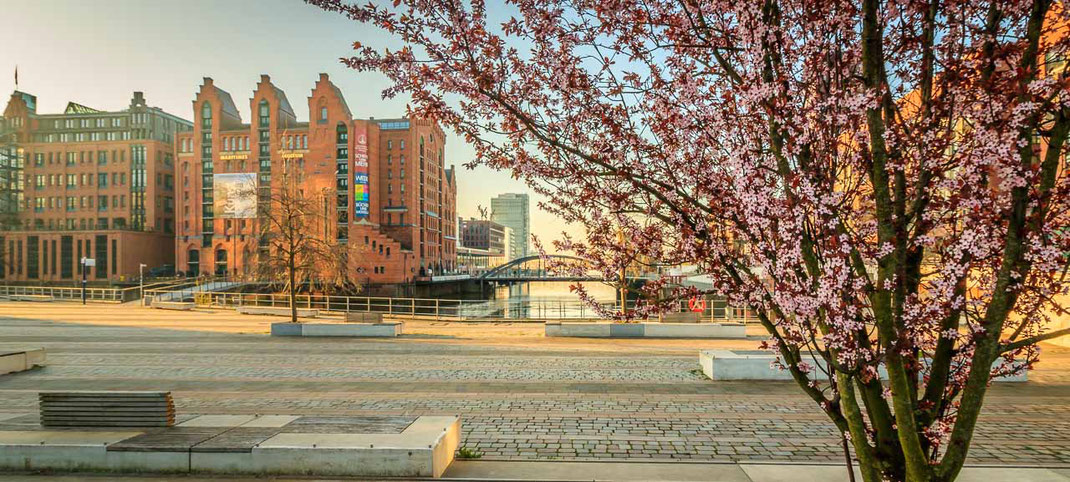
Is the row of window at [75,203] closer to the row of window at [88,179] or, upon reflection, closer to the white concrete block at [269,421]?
the row of window at [88,179]

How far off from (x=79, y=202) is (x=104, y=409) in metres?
112

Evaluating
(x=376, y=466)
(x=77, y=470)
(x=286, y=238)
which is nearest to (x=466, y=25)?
A: (x=376, y=466)

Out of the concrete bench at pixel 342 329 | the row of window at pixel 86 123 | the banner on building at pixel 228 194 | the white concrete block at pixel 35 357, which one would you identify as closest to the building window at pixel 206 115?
the banner on building at pixel 228 194

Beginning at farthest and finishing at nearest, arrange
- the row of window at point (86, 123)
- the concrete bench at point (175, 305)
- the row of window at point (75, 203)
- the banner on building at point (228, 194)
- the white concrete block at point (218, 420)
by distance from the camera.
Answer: the row of window at point (86, 123), the row of window at point (75, 203), the banner on building at point (228, 194), the concrete bench at point (175, 305), the white concrete block at point (218, 420)

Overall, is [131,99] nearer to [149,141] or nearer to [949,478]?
[149,141]

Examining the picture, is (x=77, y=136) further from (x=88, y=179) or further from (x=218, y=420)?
(x=218, y=420)

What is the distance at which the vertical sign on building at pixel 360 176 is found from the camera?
89250 millimetres

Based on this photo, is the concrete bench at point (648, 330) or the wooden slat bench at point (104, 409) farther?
the concrete bench at point (648, 330)

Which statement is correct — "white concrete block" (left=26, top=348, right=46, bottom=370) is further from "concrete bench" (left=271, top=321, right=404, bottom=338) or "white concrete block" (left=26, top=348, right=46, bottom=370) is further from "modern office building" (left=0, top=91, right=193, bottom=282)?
"modern office building" (left=0, top=91, right=193, bottom=282)

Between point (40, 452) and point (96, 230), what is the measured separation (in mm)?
106755

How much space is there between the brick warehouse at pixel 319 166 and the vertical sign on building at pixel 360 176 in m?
0.14

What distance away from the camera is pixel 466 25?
454cm

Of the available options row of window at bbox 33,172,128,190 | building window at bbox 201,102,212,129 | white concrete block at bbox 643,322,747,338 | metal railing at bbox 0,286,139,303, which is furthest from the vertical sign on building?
white concrete block at bbox 643,322,747,338

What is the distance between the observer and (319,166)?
90.8 metres
